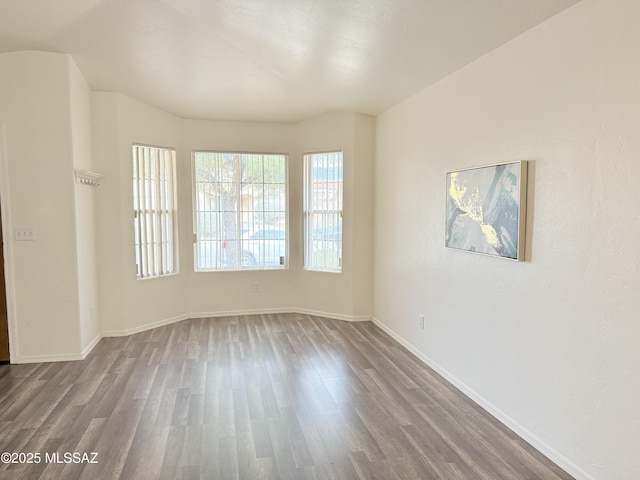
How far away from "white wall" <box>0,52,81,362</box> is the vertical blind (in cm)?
99

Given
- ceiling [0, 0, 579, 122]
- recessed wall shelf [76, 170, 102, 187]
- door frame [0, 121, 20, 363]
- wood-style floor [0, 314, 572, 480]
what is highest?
ceiling [0, 0, 579, 122]

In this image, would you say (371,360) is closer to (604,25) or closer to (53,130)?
(604,25)

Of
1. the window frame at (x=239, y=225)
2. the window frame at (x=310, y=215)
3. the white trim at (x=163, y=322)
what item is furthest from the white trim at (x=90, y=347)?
the window frame at (x=310, y=215)

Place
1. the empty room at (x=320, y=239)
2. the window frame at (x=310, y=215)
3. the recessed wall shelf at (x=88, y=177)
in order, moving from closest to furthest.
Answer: the empty room at (x=320, y=239) → the recessed wall shelf at (x=88, y=177) → the window frame at (x=310, y=215)

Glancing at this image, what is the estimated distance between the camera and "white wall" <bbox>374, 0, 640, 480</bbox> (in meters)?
1.97

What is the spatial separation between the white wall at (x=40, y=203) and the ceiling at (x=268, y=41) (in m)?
0.30

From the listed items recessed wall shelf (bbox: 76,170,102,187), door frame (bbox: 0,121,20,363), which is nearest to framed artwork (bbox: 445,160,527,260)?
recessed wall shelf (bbox: 76,170,102,187)

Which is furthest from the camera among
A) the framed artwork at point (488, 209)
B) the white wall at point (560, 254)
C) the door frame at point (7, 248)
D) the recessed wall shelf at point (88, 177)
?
the recessed wall shelf at point (88, 177)

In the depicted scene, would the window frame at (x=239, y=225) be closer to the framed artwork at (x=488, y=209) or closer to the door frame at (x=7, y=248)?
the door frame at (x=7, y=248)

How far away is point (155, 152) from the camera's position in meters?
4.97

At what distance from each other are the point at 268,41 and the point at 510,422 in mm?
3324

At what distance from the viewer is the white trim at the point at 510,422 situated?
7.37 ft

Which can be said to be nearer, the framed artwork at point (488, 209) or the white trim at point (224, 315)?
the framed artwork at point (488, 209)

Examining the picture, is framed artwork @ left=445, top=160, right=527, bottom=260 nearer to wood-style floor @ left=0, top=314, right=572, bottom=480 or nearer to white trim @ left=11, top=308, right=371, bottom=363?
wood-style floor @ left=0, top=314, right=572, bottom=480
